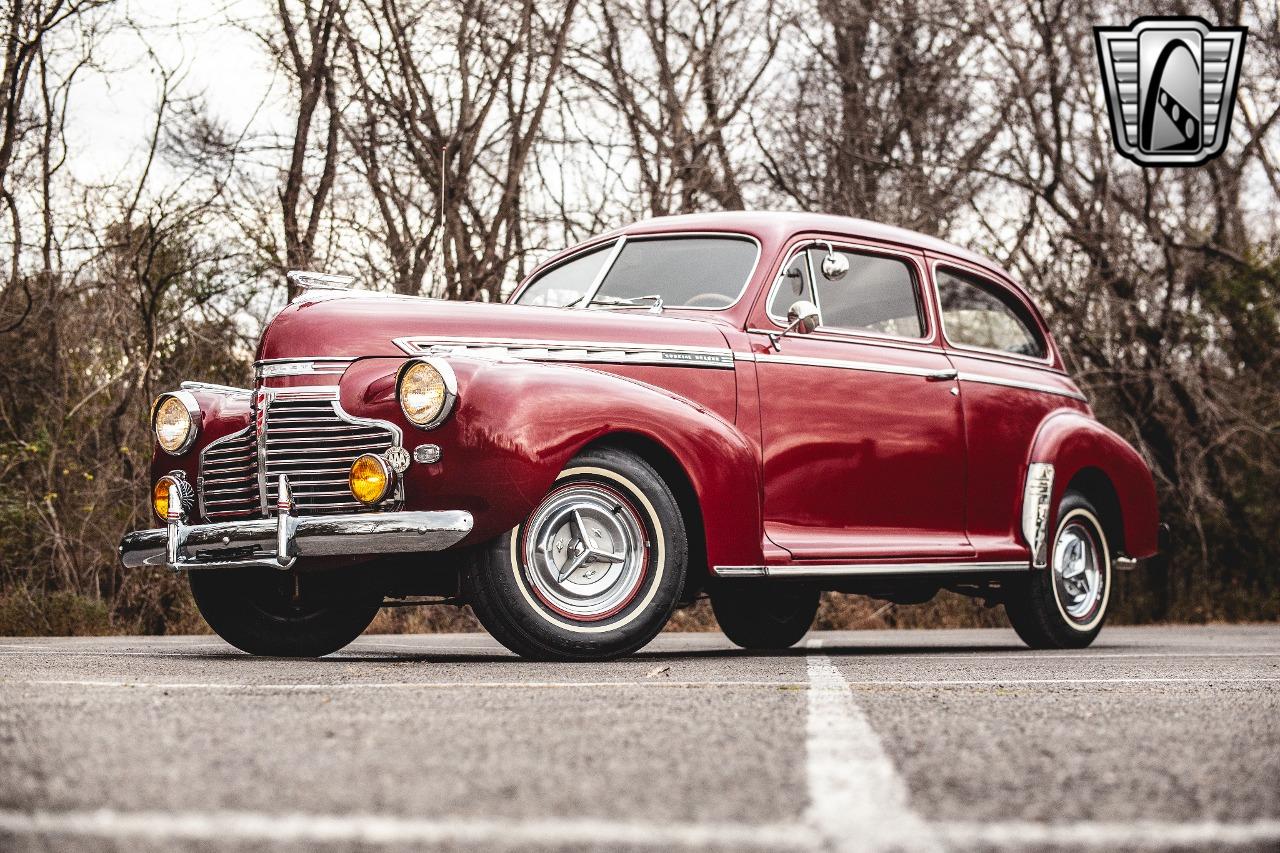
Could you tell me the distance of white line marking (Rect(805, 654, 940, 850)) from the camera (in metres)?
2.21

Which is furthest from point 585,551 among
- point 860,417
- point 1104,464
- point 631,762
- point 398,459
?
point 1104,464

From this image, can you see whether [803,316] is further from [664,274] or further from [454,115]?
[454,115]

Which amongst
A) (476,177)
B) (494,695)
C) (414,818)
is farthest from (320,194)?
(414,818)

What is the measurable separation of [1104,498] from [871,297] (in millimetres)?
2156

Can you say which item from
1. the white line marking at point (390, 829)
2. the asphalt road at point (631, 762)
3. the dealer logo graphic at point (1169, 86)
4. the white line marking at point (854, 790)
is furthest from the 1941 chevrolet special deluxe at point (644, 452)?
the dealer logo graphic at point (1169, 86)

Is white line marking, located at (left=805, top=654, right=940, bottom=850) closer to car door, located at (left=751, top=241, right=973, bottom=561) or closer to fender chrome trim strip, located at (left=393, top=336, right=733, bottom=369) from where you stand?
fender chrome trim strip, located at (left=393, top=336, right=733, bottom=369)

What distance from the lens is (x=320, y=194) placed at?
14008 mm

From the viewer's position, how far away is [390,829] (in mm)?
2252

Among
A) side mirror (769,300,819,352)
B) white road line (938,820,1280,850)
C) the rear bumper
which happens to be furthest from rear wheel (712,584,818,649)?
white road line (938,820,1280,850)

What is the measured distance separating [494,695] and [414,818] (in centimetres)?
182

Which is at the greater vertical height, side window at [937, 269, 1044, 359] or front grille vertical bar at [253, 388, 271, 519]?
side window at [937, 269, 1044, 359]

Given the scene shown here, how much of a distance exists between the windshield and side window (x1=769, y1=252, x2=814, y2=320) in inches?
6.4

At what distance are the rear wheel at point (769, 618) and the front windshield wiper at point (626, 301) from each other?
2213 millimetres

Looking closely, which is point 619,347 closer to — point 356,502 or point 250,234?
point 356,502
